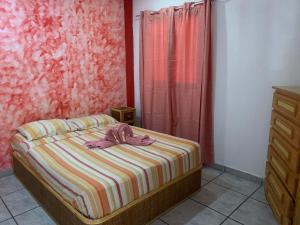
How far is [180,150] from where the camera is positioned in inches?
89.1

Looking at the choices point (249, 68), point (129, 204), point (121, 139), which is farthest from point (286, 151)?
point (121, 139)

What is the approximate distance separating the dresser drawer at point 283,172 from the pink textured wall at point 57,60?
245cm

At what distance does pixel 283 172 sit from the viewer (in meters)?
1.82

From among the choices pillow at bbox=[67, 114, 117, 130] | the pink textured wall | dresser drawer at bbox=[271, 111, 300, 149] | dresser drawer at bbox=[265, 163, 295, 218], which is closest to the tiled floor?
dresser drawer at bbox=[265, 163, 295, 218]

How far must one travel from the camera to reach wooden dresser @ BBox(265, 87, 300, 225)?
1.62m

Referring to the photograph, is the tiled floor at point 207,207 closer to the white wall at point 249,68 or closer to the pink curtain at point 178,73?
the white wall at point 249,68

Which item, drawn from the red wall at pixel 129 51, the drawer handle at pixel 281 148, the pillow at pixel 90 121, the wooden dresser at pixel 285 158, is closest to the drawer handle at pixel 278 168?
the wooden dresser at pixel 285 158

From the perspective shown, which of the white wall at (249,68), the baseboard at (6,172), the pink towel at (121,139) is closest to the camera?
the white wall at (249,68)

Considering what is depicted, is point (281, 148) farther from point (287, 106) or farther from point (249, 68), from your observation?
point (249, 68)

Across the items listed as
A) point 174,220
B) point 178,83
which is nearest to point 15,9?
point 178,83

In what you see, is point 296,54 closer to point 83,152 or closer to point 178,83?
point 178,83

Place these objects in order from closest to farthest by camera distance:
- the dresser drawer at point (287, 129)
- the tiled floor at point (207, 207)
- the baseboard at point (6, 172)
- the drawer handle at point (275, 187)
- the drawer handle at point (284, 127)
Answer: the dresser drawer at point (287, 129) → the drawer handle at point (284, 127) → the drawer handle at point (275, 187) → the tiled floor at point (207, 207) → the baseboard at point (6, 172)

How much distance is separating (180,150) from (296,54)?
146 cm

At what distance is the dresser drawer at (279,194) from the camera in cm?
169
